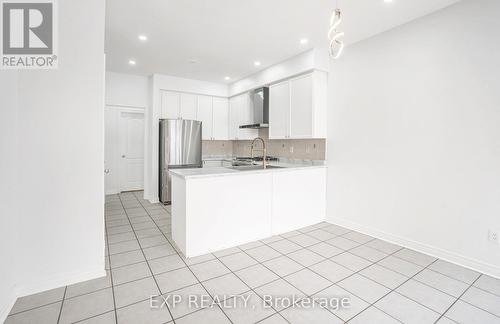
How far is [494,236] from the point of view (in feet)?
7.66

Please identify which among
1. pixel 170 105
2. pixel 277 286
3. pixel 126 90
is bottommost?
pixel 277 286

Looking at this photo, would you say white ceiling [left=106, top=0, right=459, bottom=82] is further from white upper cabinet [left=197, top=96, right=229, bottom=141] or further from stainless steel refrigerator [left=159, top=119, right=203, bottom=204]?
white upper cabinet [left=197, top=96, right=229, bottom=141]

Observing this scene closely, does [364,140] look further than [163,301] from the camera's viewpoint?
Yes

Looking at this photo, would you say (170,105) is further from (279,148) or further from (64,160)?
(64,160)

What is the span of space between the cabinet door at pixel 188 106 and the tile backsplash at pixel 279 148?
3.00 ft

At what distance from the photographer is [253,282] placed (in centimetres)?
220

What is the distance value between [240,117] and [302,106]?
2089 mm

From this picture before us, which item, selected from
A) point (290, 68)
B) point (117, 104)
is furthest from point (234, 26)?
point (117, 104)

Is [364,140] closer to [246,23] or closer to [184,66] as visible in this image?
[246,23]

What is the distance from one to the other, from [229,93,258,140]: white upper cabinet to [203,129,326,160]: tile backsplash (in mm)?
357

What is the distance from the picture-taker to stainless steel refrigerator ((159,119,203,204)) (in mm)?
4980

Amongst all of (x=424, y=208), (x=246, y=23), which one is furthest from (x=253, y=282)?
(x=246, y=23)

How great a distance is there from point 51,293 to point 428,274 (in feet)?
11.5

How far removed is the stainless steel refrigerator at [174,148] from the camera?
196 inches
